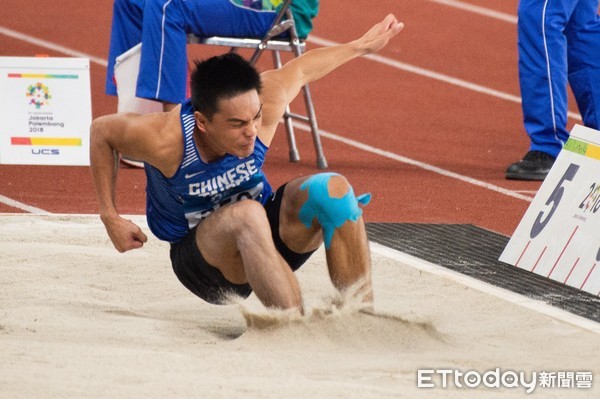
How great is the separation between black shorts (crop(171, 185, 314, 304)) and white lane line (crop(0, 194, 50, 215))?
183 centimetres

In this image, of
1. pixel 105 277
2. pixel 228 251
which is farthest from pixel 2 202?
pixel 228 251

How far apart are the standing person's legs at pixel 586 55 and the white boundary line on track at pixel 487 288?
214 centimetres

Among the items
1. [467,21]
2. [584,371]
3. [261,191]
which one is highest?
[261,191]

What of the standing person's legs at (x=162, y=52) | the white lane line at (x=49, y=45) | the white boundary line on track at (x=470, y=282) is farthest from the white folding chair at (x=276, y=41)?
the white lane line at (x=49, y=45)

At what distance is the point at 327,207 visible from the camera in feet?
13.0

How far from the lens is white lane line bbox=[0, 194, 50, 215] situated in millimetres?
6070

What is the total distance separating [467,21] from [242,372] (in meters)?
7.79

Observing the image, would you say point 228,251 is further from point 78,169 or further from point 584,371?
point 78,169

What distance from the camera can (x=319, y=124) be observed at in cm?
835

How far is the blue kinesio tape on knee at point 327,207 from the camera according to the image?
397cm

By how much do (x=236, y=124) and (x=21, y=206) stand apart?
2543 millimetres

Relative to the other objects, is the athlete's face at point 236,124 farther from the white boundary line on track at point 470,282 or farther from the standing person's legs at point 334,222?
the white boundary line on track at point 470,282

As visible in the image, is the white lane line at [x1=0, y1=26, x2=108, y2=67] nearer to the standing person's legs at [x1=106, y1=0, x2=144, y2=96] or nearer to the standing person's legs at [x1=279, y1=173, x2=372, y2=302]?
the standing person's legs at [x1=106, y1=0, x2=144, y2=96]

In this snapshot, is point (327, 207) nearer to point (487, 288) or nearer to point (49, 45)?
point (487, 288)
